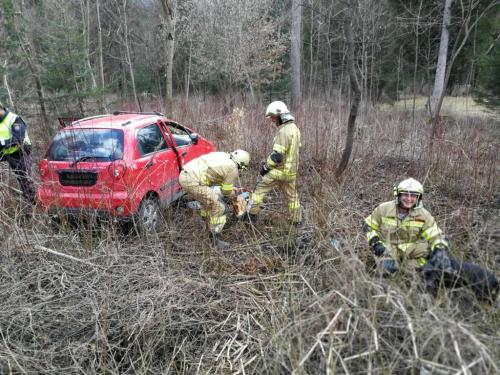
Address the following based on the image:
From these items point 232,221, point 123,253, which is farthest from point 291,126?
point 123,253

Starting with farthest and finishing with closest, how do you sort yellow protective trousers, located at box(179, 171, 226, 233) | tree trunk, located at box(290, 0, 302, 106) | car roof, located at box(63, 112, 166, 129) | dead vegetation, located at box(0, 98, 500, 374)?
tree trunk, located at box(290, 0, 302, 106)
car roof, located at box(63, 112, 166, 129)
yellow protective trousers, located at box(179, 171, 226, 233)
dead vegetation, located at box(0, 98, 500, 374)

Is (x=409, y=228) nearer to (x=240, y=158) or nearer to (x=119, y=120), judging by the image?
(x=240, y=158)

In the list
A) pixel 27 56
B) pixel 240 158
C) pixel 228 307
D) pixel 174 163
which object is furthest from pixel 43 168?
pixel 27 56

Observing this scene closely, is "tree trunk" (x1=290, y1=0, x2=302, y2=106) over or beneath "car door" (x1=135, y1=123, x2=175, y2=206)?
over

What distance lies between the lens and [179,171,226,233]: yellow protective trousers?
14.5 ft

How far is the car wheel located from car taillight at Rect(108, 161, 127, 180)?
45 centimetres

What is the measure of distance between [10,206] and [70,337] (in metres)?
1.60

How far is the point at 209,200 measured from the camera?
14.5 feet

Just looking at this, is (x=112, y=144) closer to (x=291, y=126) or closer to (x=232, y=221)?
(x=232, y=221)

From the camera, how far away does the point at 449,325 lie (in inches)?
70.8

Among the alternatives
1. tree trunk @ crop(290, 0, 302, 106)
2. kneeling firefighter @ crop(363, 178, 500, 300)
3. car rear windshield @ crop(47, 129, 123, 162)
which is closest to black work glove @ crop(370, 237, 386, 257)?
kneeling firefighter @ crop(363, 178, 500, 300)

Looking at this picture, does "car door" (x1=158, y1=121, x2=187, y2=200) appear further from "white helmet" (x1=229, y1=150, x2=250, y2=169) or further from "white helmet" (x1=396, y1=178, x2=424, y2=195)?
"white helmet" (x1=396, y1=178, x2=424, y2=195)

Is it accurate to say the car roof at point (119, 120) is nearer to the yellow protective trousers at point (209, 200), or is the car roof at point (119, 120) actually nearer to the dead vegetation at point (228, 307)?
the yellow protective trousers at point (209, 200)

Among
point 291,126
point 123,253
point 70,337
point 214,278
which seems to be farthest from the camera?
point 291,126
